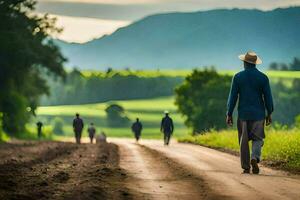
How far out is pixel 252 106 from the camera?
1734cm

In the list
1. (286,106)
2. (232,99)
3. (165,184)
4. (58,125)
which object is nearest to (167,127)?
(232,99)

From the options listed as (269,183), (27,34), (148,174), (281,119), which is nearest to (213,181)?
(269,183)

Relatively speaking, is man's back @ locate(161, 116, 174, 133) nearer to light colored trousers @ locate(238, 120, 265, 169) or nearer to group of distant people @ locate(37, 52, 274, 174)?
group of distant people @ locate(37, 52, 274, 174)

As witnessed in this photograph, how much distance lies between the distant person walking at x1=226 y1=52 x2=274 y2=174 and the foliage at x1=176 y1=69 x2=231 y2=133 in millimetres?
99491

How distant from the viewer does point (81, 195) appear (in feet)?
38.9

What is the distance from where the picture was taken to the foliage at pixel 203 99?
121 meters

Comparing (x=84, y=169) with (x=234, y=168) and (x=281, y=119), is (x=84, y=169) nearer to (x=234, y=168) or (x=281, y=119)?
(x=234, y=168)

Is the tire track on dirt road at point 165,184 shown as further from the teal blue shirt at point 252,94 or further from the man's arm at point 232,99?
the teal blue shirt at point 252,94

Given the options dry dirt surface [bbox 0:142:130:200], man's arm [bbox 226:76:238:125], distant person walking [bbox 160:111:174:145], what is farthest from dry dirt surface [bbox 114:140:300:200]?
distant person walking [bbox 160:111:174:145]

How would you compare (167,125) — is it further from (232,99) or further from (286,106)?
(286,106)

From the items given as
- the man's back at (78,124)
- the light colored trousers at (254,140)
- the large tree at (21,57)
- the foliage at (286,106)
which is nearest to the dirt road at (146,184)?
the light colored trousers at (254,140)

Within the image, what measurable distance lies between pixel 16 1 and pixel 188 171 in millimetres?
48431

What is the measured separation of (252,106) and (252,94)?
257mm

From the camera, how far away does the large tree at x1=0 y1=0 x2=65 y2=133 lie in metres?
61.4
